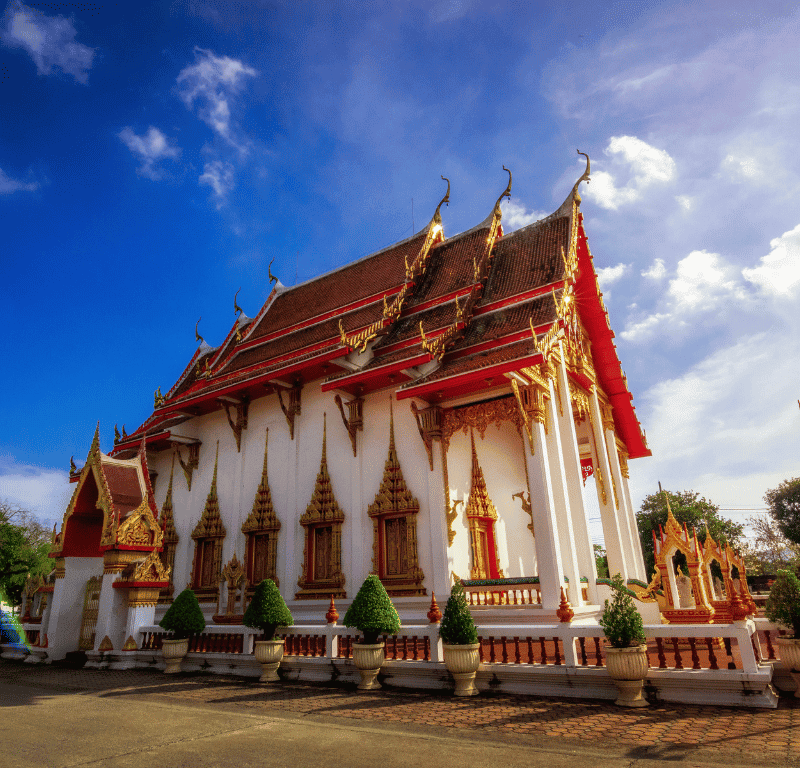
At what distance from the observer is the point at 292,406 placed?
12.4 m

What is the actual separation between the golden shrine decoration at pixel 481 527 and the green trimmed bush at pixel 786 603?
17.3 ft

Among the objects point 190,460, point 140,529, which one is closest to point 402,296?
point 190,460

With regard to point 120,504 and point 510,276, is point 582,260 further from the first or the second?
point 120,504

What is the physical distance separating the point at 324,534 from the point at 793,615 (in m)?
7.75

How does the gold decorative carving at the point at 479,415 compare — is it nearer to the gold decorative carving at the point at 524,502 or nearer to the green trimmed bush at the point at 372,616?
the gold decorative carving at the point at 524,502

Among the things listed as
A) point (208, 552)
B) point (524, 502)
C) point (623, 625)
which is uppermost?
point (524, 502)

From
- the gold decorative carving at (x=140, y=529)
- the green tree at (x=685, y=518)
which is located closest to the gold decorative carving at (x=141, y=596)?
the gold decorative carving at (x=140, y=529)

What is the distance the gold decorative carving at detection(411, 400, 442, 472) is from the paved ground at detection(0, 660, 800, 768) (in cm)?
441

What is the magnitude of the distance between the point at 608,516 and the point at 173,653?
8696 mm

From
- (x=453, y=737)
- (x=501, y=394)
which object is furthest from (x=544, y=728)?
(x=501, y=394)

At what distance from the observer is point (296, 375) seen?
12289 mm

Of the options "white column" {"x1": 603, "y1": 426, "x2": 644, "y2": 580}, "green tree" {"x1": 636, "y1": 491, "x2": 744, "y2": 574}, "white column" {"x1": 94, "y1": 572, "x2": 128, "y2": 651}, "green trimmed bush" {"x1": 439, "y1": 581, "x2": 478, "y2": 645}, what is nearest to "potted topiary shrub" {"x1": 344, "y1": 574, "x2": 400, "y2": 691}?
"green trimmed bush" {"x1": 439, "y1": 581, "x2": 478, "y2": 645}

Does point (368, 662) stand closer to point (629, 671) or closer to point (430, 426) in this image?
point (629, 671)

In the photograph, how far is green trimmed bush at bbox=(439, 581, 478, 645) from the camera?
6.30 metres
